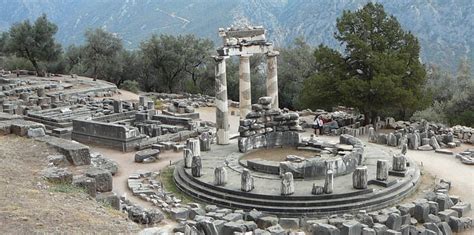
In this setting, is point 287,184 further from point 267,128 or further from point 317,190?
point 267,128

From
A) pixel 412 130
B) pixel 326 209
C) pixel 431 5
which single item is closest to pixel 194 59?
pixel 412 130

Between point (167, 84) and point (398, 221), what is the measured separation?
45.0 m

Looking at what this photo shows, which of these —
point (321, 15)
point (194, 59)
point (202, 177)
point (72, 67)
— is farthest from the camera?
point (321, 15)

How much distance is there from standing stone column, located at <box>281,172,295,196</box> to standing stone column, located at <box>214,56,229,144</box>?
29.9 feet

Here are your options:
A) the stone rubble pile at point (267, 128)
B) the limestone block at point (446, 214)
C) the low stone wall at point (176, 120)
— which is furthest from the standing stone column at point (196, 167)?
the low stone wall at point (176, 120)

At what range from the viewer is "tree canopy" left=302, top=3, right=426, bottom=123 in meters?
34.8

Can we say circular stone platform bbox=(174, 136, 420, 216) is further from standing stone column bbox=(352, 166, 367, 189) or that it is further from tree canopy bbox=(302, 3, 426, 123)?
tree canopy bbox=(302, 3, 426, 123)

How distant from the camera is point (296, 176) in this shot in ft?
76.8

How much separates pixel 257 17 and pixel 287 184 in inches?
3670

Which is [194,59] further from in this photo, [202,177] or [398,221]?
[398,221]

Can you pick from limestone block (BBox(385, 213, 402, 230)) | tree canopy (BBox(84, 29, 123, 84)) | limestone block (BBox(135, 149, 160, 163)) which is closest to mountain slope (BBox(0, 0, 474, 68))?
tree canopy (BBox(84, 29, 123, 84))

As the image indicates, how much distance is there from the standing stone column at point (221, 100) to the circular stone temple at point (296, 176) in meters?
1.76

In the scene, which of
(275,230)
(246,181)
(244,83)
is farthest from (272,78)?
(275,230)

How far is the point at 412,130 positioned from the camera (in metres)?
34.0
